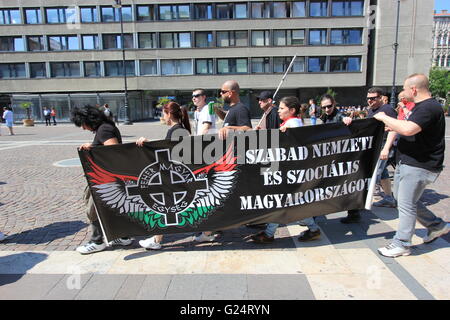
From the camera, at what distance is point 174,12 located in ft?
128

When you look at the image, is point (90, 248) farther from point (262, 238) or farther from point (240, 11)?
point (240, 11)

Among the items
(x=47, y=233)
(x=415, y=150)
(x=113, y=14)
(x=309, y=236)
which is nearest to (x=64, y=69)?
(x=113, y=14)

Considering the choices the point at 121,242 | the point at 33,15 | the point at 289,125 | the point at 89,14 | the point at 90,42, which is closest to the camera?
the point at 289,125

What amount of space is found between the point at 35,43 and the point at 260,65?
27638 mm

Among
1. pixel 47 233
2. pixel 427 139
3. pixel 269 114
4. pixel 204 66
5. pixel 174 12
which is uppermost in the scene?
pixel 174 12

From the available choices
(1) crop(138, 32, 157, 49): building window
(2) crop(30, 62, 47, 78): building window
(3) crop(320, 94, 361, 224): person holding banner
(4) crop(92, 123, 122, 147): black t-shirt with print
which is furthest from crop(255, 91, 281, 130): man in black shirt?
(2) crop(30, 62, 47, 78): building window

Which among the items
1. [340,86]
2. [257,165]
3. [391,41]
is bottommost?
[257,165]

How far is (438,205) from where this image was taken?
5.35 meters

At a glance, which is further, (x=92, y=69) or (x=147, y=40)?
(x=92, y=69)

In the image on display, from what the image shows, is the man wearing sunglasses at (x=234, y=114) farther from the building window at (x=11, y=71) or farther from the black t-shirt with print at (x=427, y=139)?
the building window at (x=11, y=71)

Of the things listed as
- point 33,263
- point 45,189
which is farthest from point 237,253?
point 45,189
